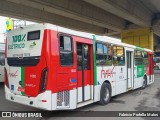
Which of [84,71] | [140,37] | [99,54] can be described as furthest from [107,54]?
[140,37]

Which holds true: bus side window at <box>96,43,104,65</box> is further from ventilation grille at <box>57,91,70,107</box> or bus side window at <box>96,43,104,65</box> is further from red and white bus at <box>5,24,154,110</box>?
ventilation grille at <box>57,91,70,107</box>

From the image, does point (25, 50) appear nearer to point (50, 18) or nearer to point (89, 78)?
point (89, 78)

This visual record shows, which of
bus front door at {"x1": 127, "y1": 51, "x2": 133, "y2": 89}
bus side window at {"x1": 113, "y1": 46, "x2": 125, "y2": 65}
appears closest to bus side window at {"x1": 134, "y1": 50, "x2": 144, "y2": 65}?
bus front door at {"x1": 127, "y1": 51, "x2": 133, "y2": 89}

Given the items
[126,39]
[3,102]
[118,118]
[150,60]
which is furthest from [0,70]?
[126,39]

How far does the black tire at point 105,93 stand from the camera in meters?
8.71

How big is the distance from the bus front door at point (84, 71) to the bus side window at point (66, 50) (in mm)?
595

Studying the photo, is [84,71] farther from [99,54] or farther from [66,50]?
[66,50]

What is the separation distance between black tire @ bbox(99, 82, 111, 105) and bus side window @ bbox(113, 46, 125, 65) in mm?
1248

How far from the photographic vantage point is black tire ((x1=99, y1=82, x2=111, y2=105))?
871cm

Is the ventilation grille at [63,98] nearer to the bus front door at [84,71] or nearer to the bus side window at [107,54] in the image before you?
the bus front door at [84,71]

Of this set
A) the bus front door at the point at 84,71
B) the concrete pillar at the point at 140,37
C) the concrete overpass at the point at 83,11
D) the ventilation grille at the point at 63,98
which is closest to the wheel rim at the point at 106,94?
the bus front door at the point at 84,71

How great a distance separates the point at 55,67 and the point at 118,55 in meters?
4.64

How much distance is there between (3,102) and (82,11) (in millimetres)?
9545

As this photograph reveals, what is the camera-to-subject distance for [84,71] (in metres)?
7.68
